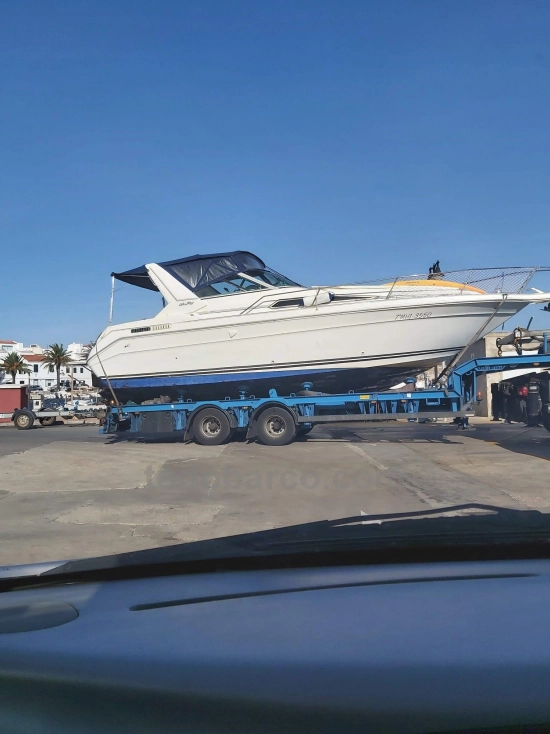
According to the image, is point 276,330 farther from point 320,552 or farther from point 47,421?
point 47,421

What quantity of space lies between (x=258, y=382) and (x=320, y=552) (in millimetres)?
12491

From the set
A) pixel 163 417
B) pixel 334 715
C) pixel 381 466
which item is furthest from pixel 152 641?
pixel 163 417

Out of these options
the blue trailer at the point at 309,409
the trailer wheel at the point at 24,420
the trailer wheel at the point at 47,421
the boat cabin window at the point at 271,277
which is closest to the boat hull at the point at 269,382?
the blue trailer at the point at 309,409

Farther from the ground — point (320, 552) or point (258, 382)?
point (258, 382)

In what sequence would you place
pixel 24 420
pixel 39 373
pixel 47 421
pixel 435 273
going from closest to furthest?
pixel 435 273, pixel 24 420, pixel 47 421, pixel 39 373


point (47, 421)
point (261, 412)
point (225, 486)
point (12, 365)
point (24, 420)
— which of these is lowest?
point (225, 486)

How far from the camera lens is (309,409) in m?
15.3

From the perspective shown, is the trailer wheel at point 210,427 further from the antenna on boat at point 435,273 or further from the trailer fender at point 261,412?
the antenna on boat at point 435,273

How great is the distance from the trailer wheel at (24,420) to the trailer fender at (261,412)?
12309 millimetres

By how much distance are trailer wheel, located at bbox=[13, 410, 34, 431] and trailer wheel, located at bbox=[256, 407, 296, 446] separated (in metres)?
12.6

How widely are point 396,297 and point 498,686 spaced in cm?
1321

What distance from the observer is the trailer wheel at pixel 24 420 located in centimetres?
2417

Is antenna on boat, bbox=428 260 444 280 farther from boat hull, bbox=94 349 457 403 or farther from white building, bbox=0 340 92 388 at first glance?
white building, bbox=0 340 92 388

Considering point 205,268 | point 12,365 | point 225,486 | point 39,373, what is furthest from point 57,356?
point 225,486
